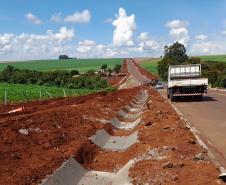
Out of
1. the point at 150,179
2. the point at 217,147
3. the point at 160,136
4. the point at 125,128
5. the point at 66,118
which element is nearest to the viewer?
the point at 150,179

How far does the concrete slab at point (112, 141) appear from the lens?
1628 centimetres

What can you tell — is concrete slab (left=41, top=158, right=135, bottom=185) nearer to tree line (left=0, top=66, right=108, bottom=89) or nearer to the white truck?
the white truck

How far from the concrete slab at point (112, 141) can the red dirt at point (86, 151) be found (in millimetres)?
330

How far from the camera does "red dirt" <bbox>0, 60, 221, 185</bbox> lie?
32.4ft

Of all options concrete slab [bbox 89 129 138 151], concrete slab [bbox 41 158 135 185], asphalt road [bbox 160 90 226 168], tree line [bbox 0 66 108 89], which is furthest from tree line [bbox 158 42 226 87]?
concrete slab [bbox 41 158 135 185]

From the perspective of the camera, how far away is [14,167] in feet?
34.3

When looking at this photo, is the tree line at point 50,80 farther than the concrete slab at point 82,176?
Yes

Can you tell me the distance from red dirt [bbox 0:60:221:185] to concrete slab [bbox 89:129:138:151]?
33 centimetres

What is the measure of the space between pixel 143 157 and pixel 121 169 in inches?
26.5

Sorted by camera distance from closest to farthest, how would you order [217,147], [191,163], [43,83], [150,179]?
[150,179]
[191,163]
[217,147]
[43,83]

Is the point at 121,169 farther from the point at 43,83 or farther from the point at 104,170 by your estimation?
the point at 43,83

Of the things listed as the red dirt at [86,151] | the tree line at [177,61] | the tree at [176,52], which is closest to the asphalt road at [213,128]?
the red dirt at [86,151]

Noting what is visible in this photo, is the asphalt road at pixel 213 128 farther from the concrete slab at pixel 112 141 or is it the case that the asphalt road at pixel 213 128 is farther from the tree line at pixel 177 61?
the tree line at pixel 177 61

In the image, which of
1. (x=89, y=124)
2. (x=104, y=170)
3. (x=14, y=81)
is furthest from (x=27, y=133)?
(x=14, y=81)
